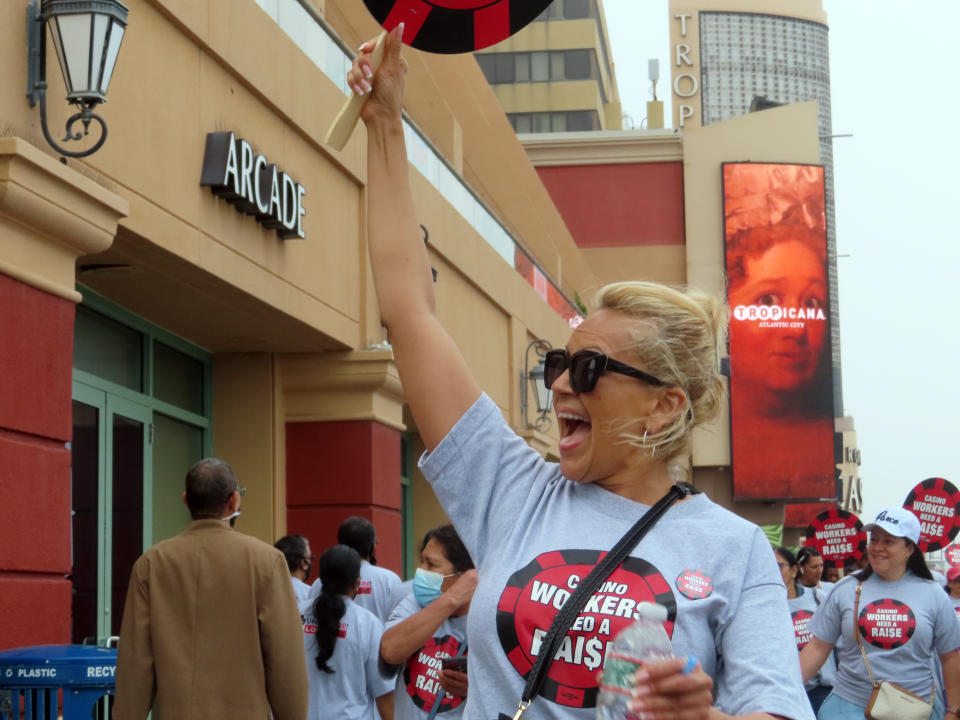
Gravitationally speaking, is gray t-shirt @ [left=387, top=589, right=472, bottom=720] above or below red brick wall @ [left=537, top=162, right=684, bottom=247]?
below

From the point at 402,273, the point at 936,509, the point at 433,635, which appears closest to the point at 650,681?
the point at 402,273

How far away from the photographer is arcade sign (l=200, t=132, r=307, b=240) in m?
9.70

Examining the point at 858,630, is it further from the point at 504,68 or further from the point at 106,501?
the point at 504,68

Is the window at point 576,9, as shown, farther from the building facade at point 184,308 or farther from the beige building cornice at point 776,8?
the beige building cornice at point 776,8

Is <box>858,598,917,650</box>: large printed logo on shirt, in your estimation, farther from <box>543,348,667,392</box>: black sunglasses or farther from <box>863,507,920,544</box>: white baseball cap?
<box>543,348,667,392</box>: black sunglasses

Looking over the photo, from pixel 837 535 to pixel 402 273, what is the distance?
14880 mm

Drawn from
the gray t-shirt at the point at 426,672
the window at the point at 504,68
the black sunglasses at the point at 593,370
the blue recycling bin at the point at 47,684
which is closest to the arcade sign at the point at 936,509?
the gray t-shirt at the point at 426,672

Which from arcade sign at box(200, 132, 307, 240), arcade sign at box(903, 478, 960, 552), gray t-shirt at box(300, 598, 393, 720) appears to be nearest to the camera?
gray t-shirt at box(300, 598, 393, 720)

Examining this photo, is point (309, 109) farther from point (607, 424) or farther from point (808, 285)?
point (808, 285)

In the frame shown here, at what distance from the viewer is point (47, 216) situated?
7109 millimetres

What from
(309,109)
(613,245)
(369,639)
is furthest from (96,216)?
(613,245)

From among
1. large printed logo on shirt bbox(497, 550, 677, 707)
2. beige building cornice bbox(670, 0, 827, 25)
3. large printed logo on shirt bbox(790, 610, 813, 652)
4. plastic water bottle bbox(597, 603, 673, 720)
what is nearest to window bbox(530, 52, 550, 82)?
large printed logo on shirt bbox(790, 610, 813, 652)

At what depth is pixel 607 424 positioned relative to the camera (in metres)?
2.64

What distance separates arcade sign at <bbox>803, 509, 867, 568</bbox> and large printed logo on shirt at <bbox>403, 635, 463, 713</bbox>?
11537mm
